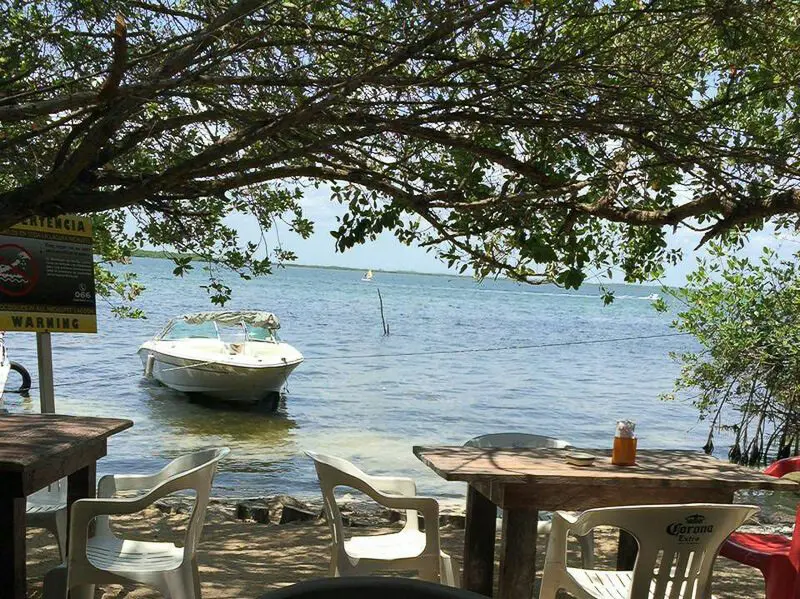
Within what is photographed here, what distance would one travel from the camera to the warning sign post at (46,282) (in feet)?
15.5

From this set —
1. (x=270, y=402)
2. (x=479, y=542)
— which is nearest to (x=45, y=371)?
(x=479, y=542)

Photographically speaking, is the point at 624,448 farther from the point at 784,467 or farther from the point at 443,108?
the point at 443,108

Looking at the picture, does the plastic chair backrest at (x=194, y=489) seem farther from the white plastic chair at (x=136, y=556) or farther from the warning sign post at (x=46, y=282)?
the warning sign post at (x=46, y=282)

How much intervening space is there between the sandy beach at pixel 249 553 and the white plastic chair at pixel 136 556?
2.21ft

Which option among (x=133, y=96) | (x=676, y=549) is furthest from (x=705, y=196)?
(x=133, y=96)

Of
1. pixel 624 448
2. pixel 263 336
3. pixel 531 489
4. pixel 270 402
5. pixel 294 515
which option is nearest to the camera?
pixel 531 489

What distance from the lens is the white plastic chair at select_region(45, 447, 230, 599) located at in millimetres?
3264

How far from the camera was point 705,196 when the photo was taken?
14.0 ft

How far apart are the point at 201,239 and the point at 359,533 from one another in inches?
92.0

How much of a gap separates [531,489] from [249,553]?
266 cm

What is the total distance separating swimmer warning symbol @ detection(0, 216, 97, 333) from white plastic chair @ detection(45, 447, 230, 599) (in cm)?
161

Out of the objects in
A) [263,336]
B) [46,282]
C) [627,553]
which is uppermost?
[46,282]

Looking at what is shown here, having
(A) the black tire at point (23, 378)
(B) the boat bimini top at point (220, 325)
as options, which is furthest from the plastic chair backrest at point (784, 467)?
(A) the black tire at point (23, 378)

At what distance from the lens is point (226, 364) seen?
54.5 feet
